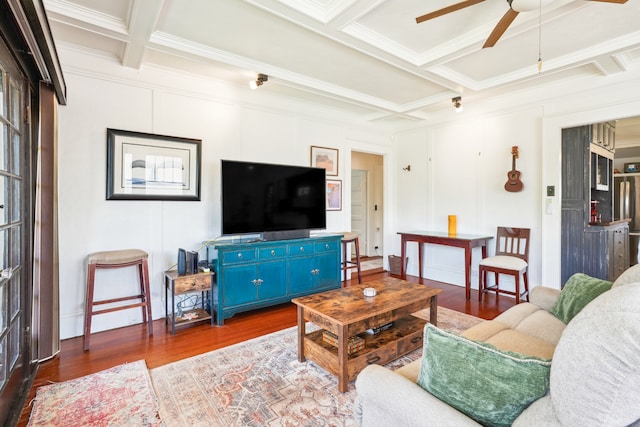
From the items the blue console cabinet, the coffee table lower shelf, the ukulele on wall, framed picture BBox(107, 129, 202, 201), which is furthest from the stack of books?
the ukulele on wall

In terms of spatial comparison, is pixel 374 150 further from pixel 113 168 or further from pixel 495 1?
pixel 113 168

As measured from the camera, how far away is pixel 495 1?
2287 mm

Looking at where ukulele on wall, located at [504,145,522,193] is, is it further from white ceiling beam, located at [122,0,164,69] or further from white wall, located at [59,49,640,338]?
white ceiling beam, located at [122,0,164,69]

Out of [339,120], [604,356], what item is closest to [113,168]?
[339,120]

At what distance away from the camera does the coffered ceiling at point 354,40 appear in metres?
2.33

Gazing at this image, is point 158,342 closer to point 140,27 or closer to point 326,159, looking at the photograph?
point 140,27

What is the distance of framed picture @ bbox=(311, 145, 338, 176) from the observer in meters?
4.69

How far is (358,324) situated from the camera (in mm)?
2186

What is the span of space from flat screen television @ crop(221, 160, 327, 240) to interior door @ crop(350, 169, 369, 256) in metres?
3.20

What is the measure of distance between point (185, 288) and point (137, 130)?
165 cm

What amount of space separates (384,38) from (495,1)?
0.85m

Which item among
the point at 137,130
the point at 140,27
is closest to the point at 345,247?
the point at 137,130

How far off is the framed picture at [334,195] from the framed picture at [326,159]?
137 millimetres

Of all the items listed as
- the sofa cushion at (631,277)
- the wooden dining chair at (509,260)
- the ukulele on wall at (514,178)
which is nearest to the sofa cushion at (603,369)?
the sofa cushion at (631,277)
